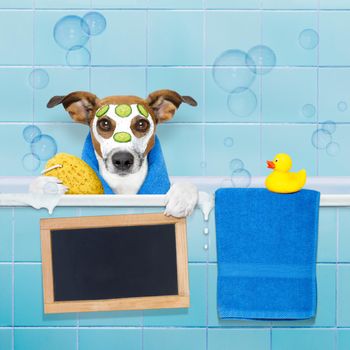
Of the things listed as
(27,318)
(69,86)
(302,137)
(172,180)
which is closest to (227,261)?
(27,318)

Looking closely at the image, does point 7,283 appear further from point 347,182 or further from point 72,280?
point 347,182

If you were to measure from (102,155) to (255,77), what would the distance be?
809 millimetres

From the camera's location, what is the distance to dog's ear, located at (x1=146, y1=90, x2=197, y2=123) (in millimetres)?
1971

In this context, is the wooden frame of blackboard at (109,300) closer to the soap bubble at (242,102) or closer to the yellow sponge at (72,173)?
the yellow sponge at (72,173)

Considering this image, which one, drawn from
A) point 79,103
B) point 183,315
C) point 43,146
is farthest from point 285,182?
point 43,146

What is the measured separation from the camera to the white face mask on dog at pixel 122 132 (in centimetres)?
180

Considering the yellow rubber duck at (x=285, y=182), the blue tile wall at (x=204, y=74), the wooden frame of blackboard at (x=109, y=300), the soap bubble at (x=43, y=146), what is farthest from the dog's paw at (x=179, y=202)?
the soap bubble at (x=43, y=146)

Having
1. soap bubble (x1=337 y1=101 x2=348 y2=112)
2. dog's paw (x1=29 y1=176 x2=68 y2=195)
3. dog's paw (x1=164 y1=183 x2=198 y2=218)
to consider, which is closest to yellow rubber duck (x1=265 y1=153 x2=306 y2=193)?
dog's paw (x1=164 y1=183 x2=198 y2=218)

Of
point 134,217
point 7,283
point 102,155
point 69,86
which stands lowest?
point 7,283

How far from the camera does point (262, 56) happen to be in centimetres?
236

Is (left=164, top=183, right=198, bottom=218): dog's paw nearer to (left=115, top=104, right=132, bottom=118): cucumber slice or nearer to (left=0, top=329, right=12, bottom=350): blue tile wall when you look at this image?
(left=115, top=104, right=132, bottom=118): cucumber slice

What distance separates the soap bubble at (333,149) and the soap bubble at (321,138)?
15 mm

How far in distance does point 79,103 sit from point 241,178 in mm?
755

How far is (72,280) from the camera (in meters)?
1.54
